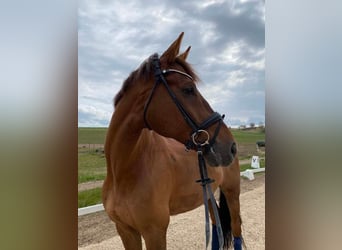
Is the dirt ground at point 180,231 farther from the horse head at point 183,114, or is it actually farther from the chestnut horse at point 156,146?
the horse head at point 183,114

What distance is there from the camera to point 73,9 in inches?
15.7

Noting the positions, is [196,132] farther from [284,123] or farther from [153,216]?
[284,123]

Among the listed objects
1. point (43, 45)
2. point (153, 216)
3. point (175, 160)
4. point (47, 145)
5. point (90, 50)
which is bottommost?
point (153, 216)

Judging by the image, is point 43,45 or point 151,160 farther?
point 151,160

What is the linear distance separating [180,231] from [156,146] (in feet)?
5.15

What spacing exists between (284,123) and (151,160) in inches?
35.8

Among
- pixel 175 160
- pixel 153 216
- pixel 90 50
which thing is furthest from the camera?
pixel 175 160

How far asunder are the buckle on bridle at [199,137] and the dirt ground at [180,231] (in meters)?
1.58

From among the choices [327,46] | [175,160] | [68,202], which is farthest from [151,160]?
[327,46]

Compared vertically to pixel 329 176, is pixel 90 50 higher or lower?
higher

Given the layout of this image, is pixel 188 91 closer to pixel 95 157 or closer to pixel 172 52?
pixel 172 52

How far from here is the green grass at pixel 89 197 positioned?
1.88 m

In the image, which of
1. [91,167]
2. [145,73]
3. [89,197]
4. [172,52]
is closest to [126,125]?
[145,73]

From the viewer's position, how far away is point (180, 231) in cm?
258
